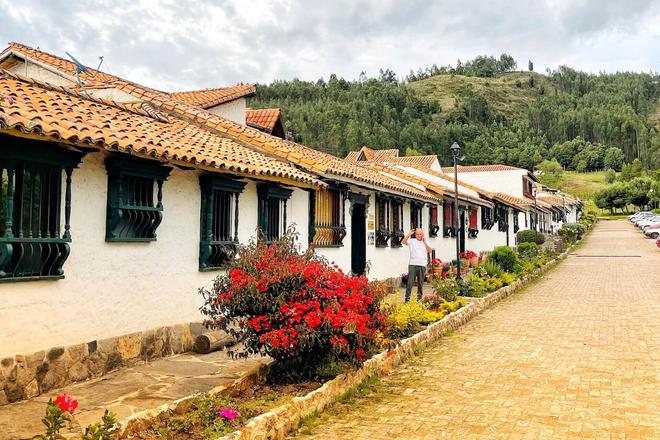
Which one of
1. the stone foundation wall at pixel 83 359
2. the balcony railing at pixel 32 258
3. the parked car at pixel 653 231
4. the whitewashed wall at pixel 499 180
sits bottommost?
the stone foundation wall at pixel 83 359

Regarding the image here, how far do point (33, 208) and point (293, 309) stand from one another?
9.43ft

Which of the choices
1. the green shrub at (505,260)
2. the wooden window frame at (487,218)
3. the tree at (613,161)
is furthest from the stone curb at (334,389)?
the tree at (613,161)

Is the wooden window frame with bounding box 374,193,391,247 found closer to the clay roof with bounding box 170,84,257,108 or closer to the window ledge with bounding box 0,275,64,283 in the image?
the clay roof with bounding box 170,84,257,108

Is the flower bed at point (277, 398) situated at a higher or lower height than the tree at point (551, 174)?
lower

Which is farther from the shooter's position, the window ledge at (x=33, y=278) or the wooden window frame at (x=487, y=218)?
the wooden window frame at (x=487, y=218)

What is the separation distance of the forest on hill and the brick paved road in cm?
7082

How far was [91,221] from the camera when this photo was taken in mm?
6297

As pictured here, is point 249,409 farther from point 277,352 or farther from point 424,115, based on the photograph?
point 424,115

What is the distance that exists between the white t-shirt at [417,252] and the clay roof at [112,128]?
330cm

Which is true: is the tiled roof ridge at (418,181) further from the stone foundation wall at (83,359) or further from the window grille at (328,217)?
the stone foundation wall at (83,359)

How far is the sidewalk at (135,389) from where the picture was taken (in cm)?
475

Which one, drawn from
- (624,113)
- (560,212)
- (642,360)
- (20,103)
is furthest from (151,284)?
(624,113)

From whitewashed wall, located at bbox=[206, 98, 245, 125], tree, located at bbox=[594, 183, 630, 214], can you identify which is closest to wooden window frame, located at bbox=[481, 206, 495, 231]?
whitewashed wall, located at bbox=[206, 98, 245, 125]

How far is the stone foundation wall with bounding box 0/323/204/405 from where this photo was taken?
5.25 meters
